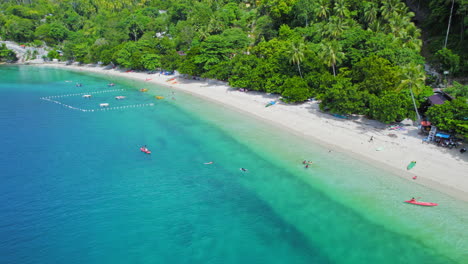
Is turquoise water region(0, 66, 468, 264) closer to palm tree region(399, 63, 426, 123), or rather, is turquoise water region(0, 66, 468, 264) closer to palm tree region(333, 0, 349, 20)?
palm tree region(399, 63, 426, 123)

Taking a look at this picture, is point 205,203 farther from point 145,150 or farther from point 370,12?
point 370,12

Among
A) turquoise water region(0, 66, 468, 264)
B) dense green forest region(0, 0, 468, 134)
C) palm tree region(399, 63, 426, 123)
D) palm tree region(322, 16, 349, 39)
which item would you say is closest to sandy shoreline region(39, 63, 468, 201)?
turquoise water region(0, 66, 468, 264)

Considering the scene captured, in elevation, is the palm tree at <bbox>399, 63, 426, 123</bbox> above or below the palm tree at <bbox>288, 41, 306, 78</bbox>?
below

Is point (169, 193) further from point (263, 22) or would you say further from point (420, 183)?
point (263, 22)

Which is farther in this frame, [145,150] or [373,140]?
[145,150]

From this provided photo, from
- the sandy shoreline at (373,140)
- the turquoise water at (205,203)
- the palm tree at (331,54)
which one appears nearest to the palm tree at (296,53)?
the palm tree at (331,54)

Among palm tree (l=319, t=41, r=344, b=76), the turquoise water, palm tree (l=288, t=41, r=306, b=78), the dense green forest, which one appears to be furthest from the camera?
palm tree (l=288, t=41, r=306, b=78)

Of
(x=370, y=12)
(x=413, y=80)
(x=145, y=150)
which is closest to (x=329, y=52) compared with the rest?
(x=413, y=80)
